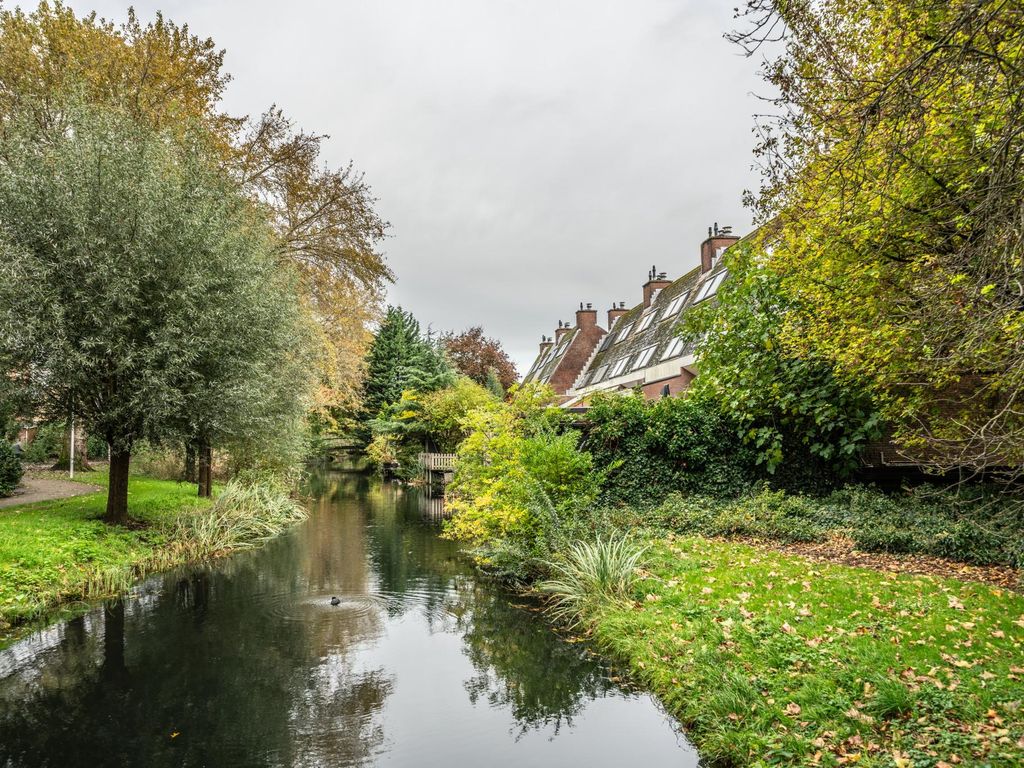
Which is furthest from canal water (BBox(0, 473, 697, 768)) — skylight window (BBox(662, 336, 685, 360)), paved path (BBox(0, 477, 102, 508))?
skylight window (BBox(662, 336, 685, 360))

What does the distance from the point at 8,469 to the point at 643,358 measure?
22.9m

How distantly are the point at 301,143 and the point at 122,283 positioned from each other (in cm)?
1020

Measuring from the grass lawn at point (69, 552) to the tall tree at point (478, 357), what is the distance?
33.3 m

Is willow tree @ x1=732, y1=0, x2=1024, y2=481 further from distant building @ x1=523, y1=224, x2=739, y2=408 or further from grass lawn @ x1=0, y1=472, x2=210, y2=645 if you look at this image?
grass lawn @ x1=0, y1=472, x2=210, y2=645

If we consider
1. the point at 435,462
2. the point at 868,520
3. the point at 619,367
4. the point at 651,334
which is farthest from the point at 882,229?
the point at 435,462

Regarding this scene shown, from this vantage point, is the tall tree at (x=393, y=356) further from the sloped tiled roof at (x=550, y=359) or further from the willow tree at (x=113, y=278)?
the willow tree at (x=113, y=278)

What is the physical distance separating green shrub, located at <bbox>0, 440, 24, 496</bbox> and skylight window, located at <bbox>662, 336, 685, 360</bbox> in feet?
69.9

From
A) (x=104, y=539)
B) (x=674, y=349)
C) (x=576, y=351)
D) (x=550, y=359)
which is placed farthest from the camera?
(x=550, y=359)

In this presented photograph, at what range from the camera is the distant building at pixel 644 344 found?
2464 cm

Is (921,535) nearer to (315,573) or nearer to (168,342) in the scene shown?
(315,573)

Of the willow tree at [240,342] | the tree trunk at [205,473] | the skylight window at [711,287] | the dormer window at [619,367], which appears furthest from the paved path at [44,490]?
the skylight window at [711,287]

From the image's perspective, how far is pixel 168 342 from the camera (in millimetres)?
11359

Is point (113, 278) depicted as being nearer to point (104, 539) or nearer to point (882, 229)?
point (104, 539)

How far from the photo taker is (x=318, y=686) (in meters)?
6.99
